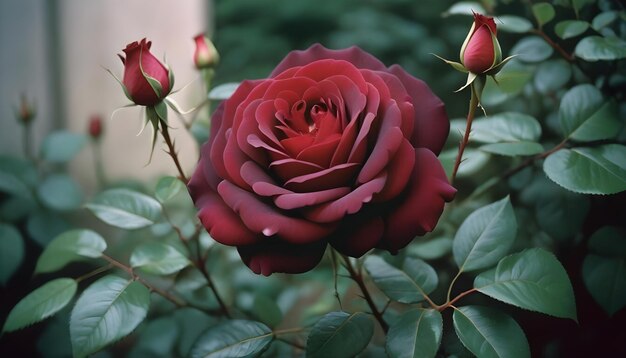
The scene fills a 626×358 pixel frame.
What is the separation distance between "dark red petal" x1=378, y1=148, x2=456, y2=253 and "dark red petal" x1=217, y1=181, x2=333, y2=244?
46 mm

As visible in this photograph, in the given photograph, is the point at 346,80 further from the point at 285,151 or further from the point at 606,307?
the point at 606,307

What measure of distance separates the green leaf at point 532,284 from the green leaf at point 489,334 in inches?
0.9

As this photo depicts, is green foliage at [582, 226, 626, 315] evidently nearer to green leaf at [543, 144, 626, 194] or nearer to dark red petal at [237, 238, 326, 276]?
green leaf at [543, 144, 626, 194]

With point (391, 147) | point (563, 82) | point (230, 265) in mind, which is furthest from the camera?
point (230, 265)

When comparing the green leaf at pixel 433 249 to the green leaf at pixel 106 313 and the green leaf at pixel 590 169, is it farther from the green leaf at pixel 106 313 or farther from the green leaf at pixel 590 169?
the green leaf at pixel 106 313

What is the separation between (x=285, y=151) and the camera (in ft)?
1.30

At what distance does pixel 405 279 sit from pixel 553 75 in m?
0.31

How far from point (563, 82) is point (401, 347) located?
1.25 ft

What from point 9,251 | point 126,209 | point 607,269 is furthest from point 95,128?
point 607,269

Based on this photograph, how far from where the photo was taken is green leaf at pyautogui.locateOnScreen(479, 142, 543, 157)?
53 cm

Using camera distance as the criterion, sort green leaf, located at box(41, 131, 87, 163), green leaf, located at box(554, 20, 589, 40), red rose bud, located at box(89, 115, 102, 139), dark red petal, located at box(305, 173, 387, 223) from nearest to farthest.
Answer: dark red petal, located at box(305, 173, 387, 223) → green leaf, located at box(554, 20, 589, 40) → green leaf, located at box(41, 131, 87, 163) → red rose bud, located at box(89, 115, 102, 139)

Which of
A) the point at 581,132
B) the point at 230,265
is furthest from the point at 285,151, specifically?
the point at 230,265

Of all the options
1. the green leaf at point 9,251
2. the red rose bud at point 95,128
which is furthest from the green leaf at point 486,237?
the red rose bud at point 95,128

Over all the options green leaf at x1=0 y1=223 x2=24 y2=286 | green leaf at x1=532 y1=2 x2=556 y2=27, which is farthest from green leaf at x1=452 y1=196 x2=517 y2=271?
green leaf at x1=0 y1=223 x2=24 y2=286
